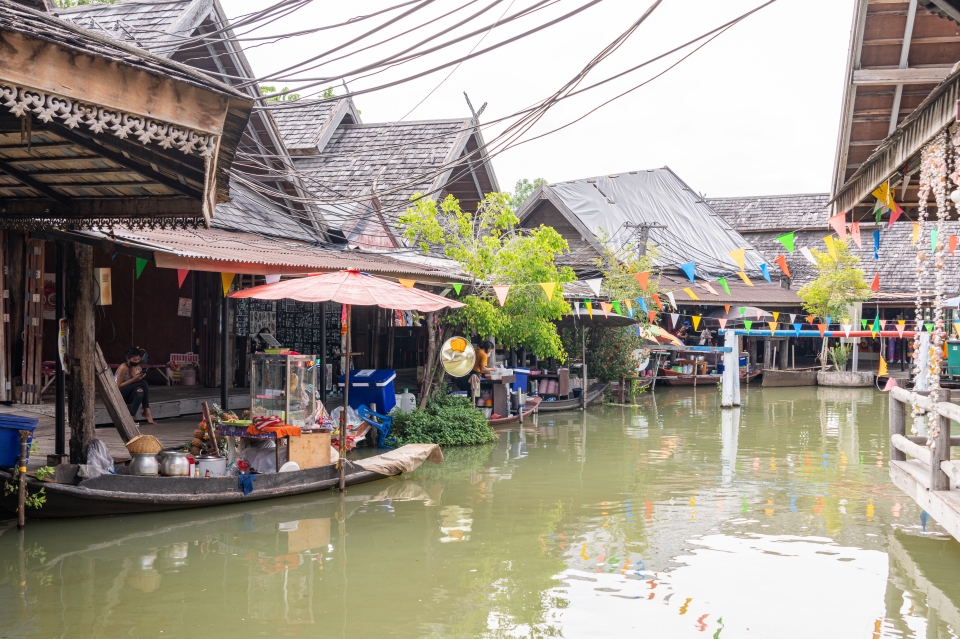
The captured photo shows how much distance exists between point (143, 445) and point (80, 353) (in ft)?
3.57

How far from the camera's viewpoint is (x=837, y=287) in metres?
26.0

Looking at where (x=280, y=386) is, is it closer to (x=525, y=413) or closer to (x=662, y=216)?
(x=525, y=413)

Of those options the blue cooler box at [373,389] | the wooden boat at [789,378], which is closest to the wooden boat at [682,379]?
the wooden boat at [789,378]

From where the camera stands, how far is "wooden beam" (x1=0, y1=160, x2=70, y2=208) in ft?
22.7

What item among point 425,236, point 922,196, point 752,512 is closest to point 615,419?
point 425,236

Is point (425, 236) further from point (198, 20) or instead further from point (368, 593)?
point (368, 593)

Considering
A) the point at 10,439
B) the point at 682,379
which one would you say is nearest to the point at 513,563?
the point at 10,439

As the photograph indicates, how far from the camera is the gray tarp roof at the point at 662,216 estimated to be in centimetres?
2786

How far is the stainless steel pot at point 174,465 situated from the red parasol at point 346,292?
2.00 m

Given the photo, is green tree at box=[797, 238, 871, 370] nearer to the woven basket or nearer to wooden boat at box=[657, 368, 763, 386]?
wooden boat at box=[657, 368, 763, 386]

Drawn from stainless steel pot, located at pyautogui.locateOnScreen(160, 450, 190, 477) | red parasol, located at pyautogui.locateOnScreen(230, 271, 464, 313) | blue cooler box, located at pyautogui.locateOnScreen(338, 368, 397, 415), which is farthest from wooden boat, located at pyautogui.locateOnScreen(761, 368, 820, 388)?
stainless steel pot, located at pyautogui.locateOnScreen(160, 450, 190, 477)

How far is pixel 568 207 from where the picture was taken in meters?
27.5

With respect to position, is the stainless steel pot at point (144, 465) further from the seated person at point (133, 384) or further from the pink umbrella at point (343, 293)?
the seated person at point (133, 384)

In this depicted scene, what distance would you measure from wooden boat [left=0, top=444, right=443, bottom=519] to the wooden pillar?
633 mm
